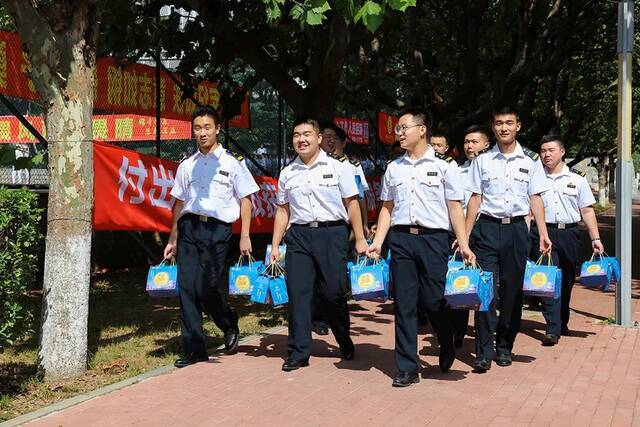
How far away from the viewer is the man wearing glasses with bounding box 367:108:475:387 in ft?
21.4

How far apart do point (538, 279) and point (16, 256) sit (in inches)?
158

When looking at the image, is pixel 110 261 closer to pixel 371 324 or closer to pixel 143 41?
pixel 143 41

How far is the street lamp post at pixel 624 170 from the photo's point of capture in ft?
30.1

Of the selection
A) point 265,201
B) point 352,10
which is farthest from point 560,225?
point 265,201

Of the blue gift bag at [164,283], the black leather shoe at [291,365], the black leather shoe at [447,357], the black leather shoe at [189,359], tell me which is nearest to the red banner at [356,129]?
the blue gift bag at [164,283]

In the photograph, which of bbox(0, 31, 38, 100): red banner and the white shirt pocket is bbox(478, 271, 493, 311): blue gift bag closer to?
the white shirt pocket

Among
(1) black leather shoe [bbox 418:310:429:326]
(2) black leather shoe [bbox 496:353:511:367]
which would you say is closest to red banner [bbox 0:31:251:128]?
(1) black leather shoe [bbox 418:310:429:326]

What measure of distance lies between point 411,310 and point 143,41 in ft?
19.5

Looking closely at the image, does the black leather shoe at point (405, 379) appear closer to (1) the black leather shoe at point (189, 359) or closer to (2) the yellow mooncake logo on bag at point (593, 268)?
(1) the black leather shoe at point (189, 359)

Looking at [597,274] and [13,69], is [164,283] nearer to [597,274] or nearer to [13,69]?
[597,274]

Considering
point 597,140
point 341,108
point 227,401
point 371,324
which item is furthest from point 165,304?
point 597,140

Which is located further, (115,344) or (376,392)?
(115,344)

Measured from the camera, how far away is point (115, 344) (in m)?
8.20

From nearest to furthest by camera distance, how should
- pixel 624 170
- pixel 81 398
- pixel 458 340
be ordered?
pixel 81 398, pixel 458 340, pixel 624 170
